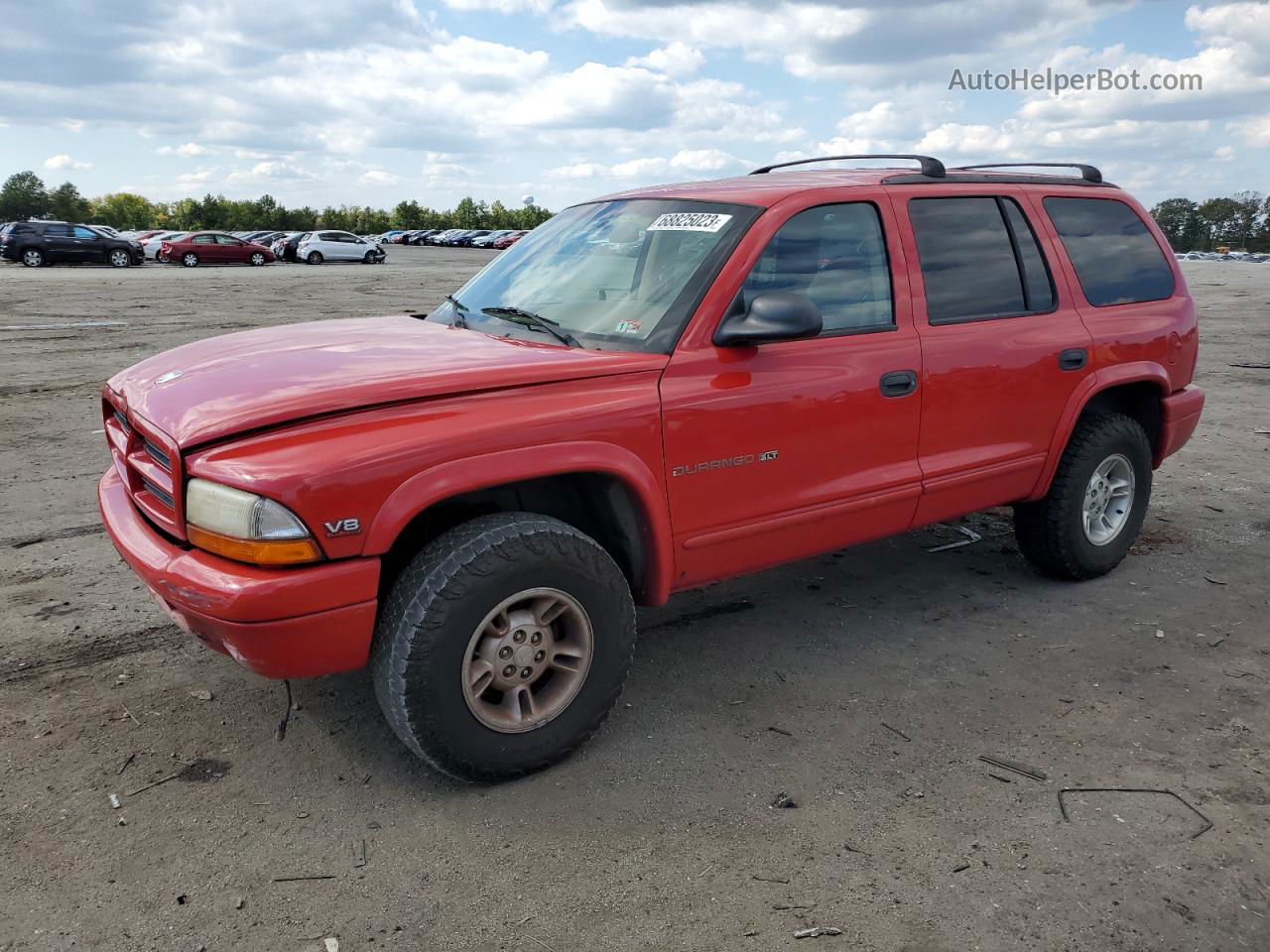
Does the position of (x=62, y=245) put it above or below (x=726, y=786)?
above

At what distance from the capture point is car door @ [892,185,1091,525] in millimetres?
4035

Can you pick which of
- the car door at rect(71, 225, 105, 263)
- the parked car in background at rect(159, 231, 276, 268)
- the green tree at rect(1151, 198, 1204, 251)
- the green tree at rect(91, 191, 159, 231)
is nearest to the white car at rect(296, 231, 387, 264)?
the parked car in background at rect(159, 231, 276, 268)

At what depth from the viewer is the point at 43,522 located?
18.0ft

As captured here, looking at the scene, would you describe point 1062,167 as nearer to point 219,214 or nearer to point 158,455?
point 158,455

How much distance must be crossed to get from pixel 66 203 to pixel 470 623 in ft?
350

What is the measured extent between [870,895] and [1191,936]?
0.78m

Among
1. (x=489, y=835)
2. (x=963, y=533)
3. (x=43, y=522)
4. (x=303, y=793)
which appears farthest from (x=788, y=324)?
(x=43, y=522)

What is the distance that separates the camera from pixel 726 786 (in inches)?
124

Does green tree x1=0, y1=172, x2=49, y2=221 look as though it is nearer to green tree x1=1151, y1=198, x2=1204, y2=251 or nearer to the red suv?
the red suv

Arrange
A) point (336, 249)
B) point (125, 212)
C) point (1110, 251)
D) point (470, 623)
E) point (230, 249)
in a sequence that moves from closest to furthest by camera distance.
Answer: point (470, 623)
point (1110, 251)
point (230, 249)
point (336, 249)
point (125, 212)

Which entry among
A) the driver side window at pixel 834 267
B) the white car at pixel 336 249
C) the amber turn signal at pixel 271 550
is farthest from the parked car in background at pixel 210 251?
the amber turn signal at pixel 271 550

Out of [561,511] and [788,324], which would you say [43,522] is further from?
[788,324]

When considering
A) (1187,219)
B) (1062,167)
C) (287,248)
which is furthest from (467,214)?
(1062,167)

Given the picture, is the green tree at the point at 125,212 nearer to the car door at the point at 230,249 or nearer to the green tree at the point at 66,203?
the green tree at the point at 66,203
